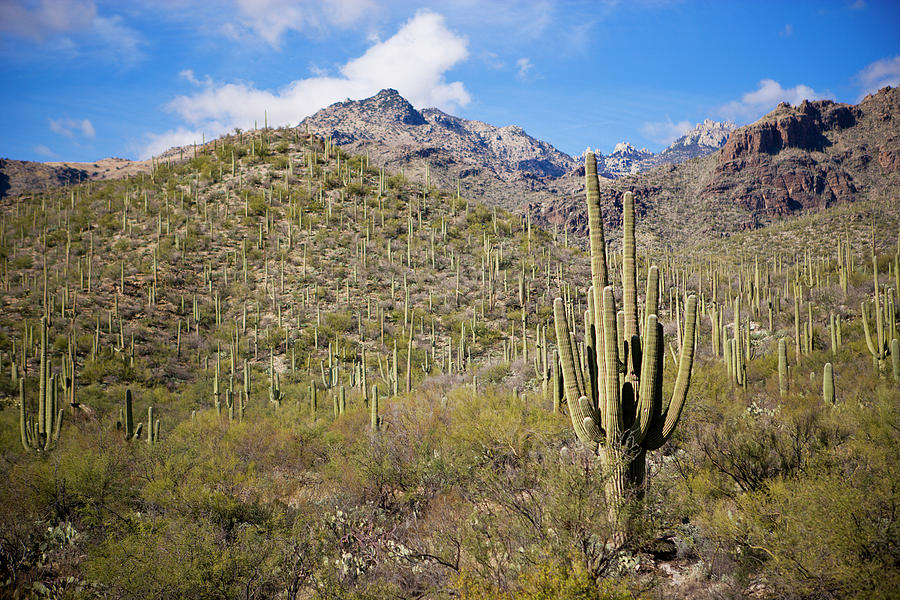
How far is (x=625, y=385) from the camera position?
649 cm

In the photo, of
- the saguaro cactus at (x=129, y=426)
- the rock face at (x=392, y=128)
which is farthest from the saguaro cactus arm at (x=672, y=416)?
the rock face at (x=392, y=128)

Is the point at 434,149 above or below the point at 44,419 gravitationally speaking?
above

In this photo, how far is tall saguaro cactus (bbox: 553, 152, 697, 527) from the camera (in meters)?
6.14

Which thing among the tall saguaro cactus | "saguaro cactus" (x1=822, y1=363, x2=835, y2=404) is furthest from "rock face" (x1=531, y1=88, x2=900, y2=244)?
the tall saguaro cactus

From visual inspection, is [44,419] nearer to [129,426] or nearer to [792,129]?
[129,426]

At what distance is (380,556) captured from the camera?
6719 mm

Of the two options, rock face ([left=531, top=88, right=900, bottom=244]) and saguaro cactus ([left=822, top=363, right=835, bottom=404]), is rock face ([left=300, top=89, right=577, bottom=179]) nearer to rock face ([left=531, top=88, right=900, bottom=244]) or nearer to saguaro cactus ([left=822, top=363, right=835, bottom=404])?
rock face ([left=531, top=88, right=900, bottom=244])

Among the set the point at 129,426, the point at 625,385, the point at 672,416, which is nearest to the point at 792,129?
the point at 672,416

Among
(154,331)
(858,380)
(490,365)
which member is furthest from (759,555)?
(154,331)

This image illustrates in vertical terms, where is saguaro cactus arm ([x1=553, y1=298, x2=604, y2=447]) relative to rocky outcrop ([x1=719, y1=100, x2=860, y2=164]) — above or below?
below

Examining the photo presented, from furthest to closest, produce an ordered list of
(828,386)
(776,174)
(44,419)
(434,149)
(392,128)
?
(392,128) < (434,149) < (776,174) < (44,419) < (828,386)

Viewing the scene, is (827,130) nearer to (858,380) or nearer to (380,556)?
(858,380)

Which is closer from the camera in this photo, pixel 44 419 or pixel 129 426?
Answer: pixel 44 419

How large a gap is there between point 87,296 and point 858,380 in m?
33.8
